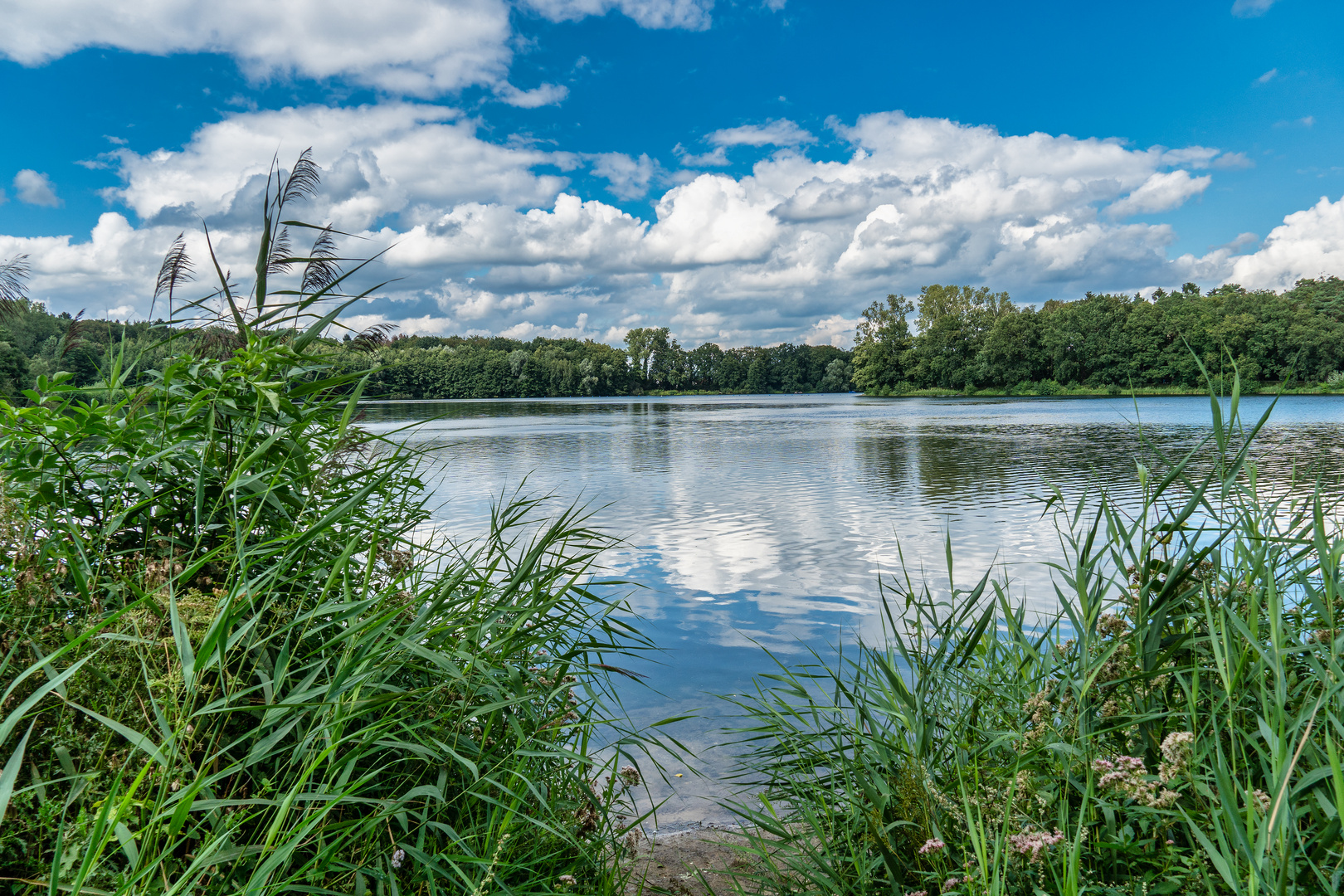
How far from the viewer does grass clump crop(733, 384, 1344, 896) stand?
5.93 ft

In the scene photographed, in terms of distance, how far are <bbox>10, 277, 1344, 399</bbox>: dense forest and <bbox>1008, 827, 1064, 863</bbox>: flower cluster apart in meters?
24.2

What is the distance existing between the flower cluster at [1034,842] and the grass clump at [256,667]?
1274mm

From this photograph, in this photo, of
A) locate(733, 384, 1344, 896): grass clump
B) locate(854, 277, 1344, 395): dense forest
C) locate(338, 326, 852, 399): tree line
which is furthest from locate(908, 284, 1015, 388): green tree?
locate(733, 384, 1344, 896): grass clump

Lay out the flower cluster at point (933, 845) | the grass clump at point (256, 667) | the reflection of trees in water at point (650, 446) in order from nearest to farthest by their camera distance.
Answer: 1. the grass clump at point (256, 667)
2. the flower cluster at point (933, 845)
3. the reflection of trees in water at point (650, 446)

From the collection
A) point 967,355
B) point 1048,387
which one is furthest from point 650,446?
point 967,355

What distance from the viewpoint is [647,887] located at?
2.86 metres

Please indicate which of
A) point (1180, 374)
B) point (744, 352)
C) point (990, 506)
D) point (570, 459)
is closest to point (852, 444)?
point (570, 459)

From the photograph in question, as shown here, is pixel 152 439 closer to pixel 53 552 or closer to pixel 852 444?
pixel 53 552

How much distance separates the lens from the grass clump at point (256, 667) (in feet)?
5.86

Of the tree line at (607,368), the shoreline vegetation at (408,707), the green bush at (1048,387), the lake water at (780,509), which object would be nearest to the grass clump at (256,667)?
the shoreline vegetation at (408,707)

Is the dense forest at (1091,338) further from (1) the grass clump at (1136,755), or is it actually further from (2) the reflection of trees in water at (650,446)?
(1) the grass clump at (1136,755)

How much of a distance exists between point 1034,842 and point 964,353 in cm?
10949

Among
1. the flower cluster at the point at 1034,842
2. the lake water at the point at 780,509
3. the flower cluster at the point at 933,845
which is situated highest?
the flower cluster at the point at 1034,842

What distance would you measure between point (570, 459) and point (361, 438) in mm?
19271
